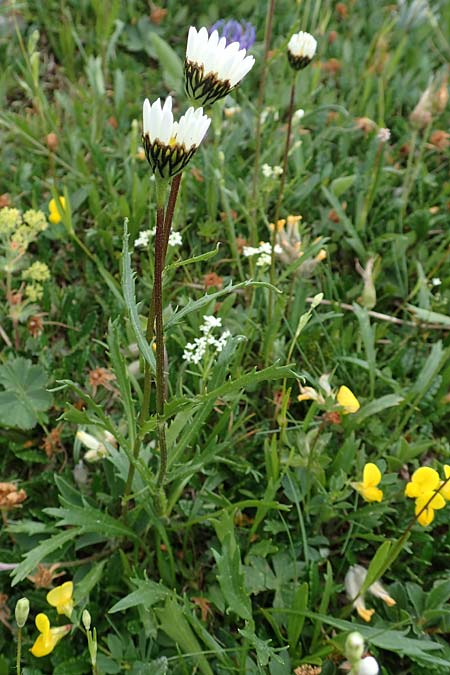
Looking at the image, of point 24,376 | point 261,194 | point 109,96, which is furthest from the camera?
point 109,96

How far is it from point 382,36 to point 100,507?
6.84 feet

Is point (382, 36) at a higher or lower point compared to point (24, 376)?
higher

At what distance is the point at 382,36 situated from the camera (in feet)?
8.57

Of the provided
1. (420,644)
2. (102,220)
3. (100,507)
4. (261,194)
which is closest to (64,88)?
(102,220)

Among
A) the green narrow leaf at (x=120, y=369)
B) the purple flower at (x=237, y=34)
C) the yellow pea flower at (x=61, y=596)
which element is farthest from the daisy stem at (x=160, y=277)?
the purple flower at (x=237, y=34)

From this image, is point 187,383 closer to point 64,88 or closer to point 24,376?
point 24,376

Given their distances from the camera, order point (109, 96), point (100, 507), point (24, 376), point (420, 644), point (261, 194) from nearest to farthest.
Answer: point (420, 644) → point (100, 507) → point (24, 376) → point (261, 194) → point (109, 96)

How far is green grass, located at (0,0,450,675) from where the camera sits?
1.34 metres

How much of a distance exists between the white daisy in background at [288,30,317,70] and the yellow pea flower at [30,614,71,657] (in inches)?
50.1

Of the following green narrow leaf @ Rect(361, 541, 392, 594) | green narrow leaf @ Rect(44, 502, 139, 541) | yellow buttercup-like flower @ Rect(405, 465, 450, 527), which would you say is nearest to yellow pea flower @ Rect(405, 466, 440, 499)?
yellow buttercup-like flower @ Rect(405, 465, 450, 527)

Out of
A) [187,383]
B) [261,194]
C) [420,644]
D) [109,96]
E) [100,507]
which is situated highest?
[109,96]

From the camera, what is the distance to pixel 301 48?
1.49 meters

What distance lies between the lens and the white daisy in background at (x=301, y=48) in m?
1.47

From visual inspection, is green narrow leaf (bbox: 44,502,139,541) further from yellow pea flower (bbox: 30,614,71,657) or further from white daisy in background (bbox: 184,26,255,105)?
white daisy in background (bbox: 184,26,255,105)
